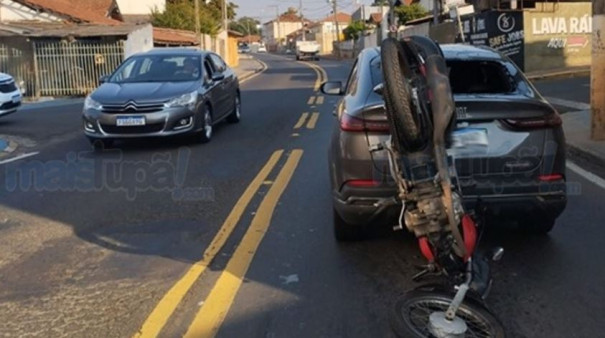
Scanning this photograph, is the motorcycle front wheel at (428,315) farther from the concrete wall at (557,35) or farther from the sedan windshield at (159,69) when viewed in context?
the concrete wall at (557,35)

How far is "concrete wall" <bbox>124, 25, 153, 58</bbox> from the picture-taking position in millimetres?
25312

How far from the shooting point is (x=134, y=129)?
34.6 feet

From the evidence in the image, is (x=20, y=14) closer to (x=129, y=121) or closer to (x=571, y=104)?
(x=129, y=121)

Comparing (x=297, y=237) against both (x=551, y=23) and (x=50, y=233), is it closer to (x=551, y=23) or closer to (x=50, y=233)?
(x=50, y=233)

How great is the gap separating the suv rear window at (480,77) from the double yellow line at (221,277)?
2112mm

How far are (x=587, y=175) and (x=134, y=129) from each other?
643 centimetres

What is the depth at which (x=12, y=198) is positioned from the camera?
7.85 meters

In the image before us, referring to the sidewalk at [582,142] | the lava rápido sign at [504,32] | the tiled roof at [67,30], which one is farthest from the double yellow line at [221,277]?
the lava rápido sign at [504,32]

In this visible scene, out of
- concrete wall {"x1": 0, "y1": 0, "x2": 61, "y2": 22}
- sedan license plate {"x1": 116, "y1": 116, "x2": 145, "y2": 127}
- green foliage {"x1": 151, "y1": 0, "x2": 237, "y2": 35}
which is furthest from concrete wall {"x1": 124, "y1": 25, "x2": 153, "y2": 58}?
green foliage {"x1": 151, "y1": 0, "x2": 237, "y2": 35}

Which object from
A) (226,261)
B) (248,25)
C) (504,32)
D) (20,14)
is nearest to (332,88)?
(226,261)

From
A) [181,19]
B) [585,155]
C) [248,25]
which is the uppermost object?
[248,25]

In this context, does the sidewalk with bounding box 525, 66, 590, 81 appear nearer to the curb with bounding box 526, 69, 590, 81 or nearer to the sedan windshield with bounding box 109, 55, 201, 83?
the curb with bounding box 526, 69, 590, 81

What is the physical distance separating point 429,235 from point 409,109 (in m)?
0.70

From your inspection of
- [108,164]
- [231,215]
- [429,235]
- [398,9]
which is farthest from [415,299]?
[398,9]
